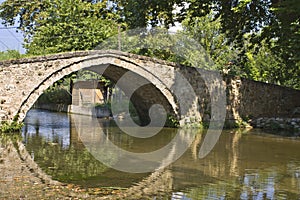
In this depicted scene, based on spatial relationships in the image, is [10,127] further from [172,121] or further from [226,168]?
[226,168]

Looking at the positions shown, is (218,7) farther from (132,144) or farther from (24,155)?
(24,155)

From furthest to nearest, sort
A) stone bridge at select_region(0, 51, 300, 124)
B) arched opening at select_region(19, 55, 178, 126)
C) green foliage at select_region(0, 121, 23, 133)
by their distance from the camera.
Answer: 1. arched opening at select_region(19, 55, 178, 126)
2. stone bridge at select_region(0, 51, 300, 124)
3. green foliage at select_region(0, 121, 23, 133)

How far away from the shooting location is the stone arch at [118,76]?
13945mm

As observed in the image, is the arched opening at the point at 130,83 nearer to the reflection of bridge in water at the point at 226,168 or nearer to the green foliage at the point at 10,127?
the green foliage at the point at 10,127

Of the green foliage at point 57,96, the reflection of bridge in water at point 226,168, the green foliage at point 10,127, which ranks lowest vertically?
the reflection of bridge in water at point 226,168

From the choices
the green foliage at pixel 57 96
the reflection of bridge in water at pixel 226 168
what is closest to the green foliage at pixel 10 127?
the reflection of bridge in water at pixel 226 168

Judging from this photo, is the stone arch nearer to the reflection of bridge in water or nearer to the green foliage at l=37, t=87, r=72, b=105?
the reflection of bridge in water

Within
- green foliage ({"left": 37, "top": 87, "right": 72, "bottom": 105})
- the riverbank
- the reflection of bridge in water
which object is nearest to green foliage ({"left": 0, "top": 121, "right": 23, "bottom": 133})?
the reflection of bridge in water

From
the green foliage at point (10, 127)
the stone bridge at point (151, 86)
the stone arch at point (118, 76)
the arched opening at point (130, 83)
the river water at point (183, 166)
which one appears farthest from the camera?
the arched opening at point (130, 83)

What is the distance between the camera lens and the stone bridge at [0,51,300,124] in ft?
44.7

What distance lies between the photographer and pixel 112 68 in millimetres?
16234

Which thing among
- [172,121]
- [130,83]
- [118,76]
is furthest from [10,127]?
[172,121]

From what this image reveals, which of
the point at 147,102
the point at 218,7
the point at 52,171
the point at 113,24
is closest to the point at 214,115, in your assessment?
the point at 147,102

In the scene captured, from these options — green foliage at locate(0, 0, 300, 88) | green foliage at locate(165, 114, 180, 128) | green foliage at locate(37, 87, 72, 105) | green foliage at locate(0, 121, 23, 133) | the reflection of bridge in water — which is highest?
green foliage at locate(0, 0, 300, 88)
